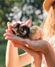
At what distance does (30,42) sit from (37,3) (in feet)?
9.33

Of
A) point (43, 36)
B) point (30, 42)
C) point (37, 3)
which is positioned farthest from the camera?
point (37, 3)

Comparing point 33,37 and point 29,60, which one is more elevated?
point 33,37

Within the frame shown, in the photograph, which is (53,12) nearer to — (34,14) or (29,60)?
(29,60)

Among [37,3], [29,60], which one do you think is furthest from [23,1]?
[29,60]

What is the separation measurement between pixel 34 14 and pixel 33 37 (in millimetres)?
2829

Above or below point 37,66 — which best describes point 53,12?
above

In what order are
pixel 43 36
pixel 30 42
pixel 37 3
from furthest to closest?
pixel 37 3 → pixel 43 36 → pixel 30 42

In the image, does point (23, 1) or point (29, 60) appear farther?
point (23, 1)

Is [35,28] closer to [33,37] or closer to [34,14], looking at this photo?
[33,37]

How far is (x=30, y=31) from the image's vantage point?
4.20 ft

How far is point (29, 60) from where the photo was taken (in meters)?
1.53

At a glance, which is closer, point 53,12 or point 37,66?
point 37,66

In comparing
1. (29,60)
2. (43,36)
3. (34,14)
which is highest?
(43,36)

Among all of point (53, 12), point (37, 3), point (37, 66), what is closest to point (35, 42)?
point (37, 66)
